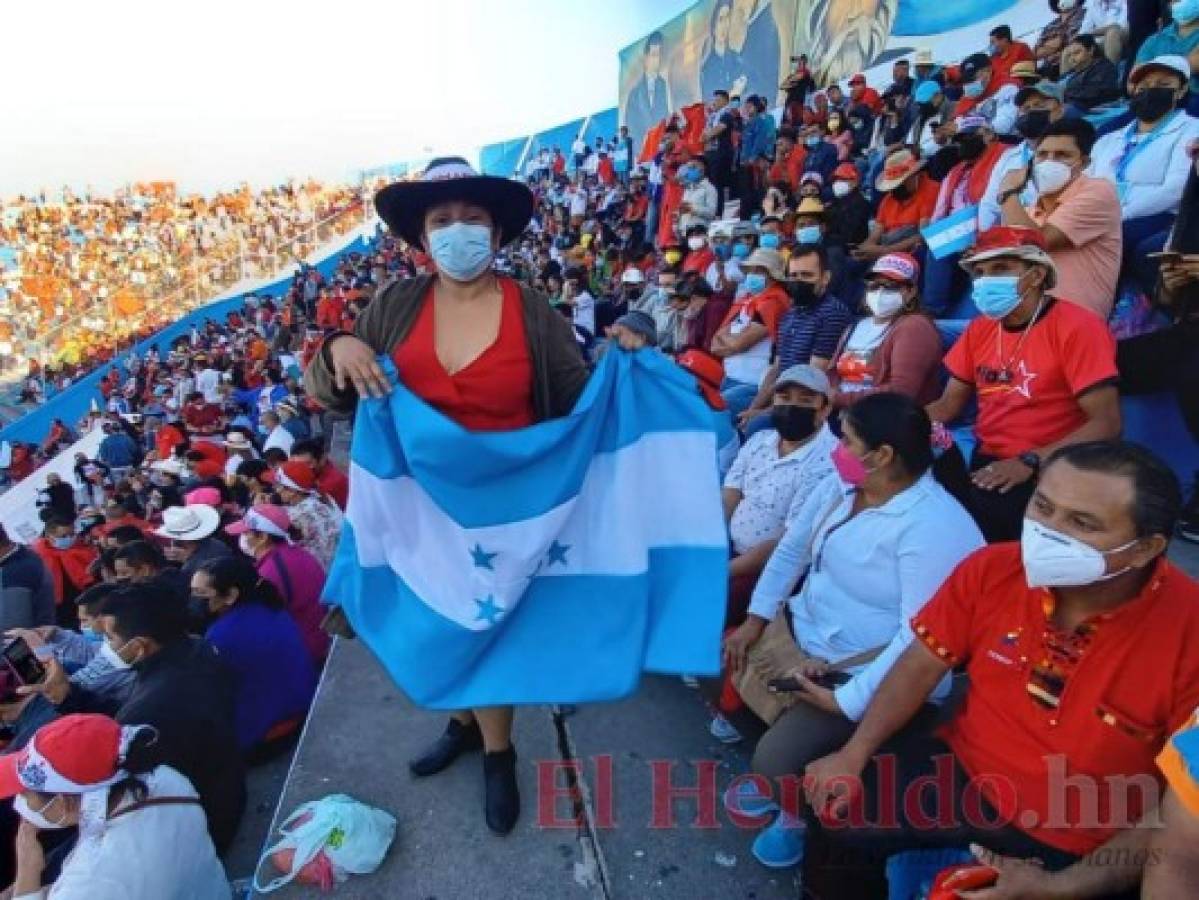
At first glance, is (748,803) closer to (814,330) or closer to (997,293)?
(997,293)

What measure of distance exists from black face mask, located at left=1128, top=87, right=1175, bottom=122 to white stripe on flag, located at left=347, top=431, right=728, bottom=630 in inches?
156

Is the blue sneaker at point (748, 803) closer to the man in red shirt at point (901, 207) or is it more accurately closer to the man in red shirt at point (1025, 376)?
A: the man in red shirt at point (1025, 376)

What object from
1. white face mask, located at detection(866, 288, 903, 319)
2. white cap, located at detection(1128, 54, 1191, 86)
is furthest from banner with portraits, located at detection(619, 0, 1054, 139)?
white face mask, located at detection(866, 288, 903, 319)

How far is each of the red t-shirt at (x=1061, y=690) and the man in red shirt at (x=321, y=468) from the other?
470cm

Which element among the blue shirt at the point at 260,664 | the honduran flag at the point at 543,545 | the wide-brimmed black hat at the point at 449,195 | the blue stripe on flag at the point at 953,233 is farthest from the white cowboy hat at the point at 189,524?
the blue stripe on flag at the point at 953,233

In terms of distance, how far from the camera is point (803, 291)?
5.30 metres

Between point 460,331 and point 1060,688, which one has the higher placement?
point 460,331

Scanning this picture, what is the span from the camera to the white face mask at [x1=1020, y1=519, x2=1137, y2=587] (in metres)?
1.81

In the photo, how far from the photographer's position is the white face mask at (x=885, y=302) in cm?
430

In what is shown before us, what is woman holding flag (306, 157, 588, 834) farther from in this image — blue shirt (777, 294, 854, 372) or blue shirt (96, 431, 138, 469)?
blue shirt (96, 431, 138, 469)

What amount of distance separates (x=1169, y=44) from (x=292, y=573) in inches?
272

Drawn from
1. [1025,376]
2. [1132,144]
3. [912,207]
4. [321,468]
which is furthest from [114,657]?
[912,207]

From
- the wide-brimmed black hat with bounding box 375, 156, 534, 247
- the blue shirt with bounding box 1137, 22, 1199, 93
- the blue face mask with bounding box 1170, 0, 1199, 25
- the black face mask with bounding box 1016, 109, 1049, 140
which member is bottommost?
the wide-brimmed black hat with bounding box 375, 156, 534, 247

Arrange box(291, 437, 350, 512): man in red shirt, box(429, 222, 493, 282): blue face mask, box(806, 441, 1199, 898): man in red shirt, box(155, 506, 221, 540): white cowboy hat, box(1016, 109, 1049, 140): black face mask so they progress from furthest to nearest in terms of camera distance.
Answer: box(291, 437, 350, 512): man in red shirt
box(1016, 109, 1049, 140): black face mask
box(155, 506, 221, 540): white cowboy hat
box(429, 222, 493, 282): blue face mask
box(806, 441, 1199, 898): man in red shirt
